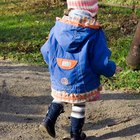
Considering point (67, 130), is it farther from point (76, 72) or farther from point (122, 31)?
point (122, 31)

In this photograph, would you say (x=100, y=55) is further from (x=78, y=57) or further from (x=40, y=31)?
(x=40, y=31)

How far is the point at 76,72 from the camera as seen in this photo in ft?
13.7

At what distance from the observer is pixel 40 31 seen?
1020cm

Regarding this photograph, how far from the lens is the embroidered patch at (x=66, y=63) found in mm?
4148

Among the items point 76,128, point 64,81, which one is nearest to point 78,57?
point 64,81

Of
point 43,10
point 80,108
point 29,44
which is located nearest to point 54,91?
point 80,108

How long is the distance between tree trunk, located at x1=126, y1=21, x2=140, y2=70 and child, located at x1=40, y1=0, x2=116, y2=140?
2398 mm

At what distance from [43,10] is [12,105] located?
758 cm

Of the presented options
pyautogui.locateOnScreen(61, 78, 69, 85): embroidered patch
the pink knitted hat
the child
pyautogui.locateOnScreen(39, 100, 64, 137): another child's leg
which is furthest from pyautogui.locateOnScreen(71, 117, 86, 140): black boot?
the pink knitted hat

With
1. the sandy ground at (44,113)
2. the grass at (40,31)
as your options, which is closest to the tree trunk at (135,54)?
the grass at (40,31)

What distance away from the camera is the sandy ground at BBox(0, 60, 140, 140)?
4.79 m

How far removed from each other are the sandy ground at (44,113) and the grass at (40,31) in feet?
2.25

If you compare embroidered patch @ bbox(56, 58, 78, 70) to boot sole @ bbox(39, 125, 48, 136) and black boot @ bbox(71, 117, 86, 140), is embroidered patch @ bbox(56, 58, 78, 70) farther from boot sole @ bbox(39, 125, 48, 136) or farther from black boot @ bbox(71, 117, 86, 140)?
boot sole @ bbox(39, 125, 48, 136)

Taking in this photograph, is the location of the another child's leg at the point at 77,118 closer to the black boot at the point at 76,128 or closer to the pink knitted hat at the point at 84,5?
the black boot at the point at 76,128
